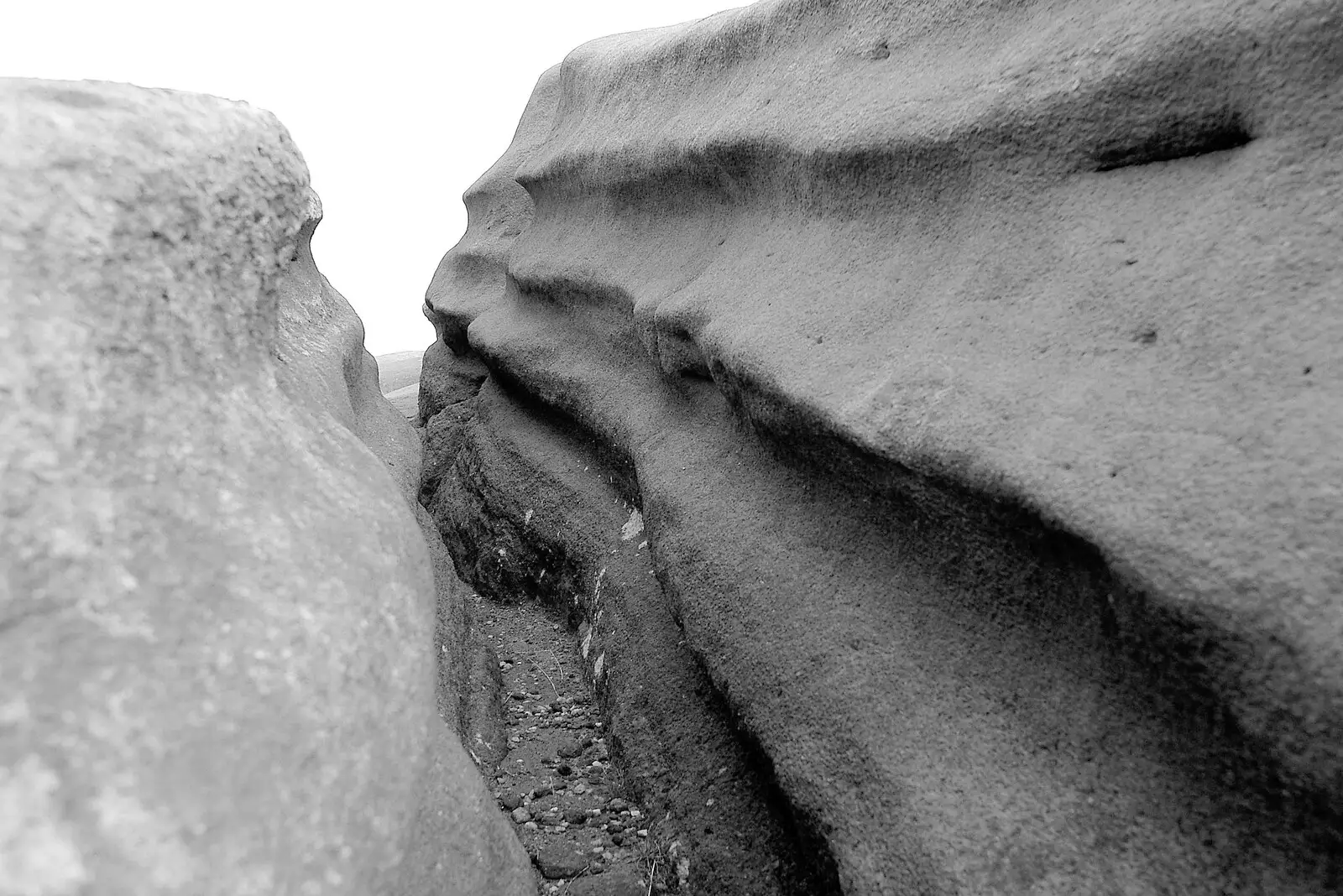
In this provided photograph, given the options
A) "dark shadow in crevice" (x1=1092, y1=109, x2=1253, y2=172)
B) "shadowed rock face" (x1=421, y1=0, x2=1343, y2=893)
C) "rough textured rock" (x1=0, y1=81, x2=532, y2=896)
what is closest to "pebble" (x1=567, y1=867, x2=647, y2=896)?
"shadowed rock face" (x1=421, y1=0, x2=1343, y2=893)

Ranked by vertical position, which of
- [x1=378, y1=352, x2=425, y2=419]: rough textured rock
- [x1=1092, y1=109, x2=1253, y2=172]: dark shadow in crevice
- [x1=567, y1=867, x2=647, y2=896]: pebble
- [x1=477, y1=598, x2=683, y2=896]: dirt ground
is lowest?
[x1=378, y1=352, x2=425, y2=419]: rough textured rock

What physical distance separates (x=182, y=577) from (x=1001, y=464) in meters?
0.88

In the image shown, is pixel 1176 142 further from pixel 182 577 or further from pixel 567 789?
pixel 567 789

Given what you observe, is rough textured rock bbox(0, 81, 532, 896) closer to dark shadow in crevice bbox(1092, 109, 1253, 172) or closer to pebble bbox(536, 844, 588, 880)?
pebble bbox(536, 844, 588, 880)

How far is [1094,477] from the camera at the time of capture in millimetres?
1071

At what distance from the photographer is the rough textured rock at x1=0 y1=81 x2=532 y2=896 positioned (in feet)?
2.56

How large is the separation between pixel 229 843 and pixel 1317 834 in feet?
3.11

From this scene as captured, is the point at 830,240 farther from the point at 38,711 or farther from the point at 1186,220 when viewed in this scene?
the point at 38,711

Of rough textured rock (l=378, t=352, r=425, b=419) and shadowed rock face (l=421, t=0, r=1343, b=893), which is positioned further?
rough textured rock (l=378, t=352, r=425, b=419)

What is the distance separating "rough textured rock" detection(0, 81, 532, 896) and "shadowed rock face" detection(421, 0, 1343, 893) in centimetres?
57

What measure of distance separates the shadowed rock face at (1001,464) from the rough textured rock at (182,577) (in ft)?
1.86

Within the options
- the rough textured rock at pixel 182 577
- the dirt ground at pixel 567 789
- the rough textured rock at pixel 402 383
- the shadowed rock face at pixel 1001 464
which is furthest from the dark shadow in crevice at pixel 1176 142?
the rough textured rock at pixel 402 383

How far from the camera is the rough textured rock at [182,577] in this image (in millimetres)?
780

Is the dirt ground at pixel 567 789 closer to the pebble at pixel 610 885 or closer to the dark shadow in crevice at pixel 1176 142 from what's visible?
the pebble at pixel 610 885
